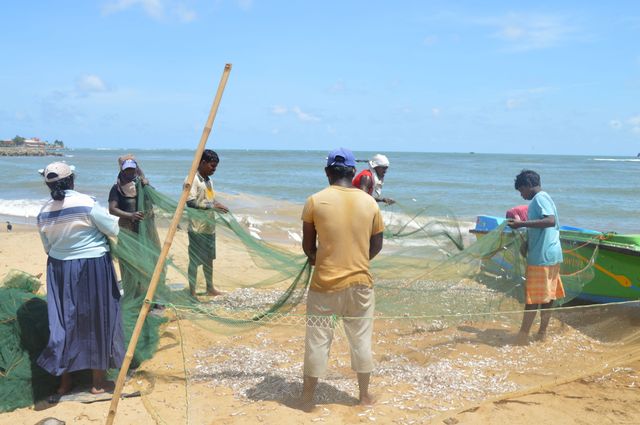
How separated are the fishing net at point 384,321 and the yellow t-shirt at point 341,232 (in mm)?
340

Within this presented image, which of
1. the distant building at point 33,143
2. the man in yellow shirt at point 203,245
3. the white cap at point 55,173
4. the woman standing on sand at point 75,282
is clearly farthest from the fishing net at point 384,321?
the distant building at point 33,143

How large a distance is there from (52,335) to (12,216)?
1421 centimetres

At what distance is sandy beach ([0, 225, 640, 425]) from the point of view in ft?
11.7

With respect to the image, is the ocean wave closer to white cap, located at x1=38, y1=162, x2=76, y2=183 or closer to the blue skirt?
the blue skirt

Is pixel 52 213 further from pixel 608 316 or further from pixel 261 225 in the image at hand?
pixel 261 225

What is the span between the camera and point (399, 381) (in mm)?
4047

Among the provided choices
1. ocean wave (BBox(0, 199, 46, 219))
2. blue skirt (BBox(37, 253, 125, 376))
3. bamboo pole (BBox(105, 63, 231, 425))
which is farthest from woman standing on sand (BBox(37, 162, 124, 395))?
ocean wave (BBox(0, 199, 46, 219))

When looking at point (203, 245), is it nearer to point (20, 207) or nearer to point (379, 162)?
point (379, 162)

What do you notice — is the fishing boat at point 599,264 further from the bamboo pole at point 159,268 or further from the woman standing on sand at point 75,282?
the woman standing on sand at point 75,282

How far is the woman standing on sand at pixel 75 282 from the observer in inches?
144

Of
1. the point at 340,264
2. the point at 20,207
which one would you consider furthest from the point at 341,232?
the point at 20,207

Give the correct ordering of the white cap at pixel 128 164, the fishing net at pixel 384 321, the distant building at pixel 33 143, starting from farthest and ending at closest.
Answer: the distant building at pixel 33 143 → the white cap at pixel 128 164 → the fishing net at pixel 384 321

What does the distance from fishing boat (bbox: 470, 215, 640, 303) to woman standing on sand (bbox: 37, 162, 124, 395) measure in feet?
11.8

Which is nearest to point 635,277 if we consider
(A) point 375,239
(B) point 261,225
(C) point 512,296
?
(C) point 512,296
